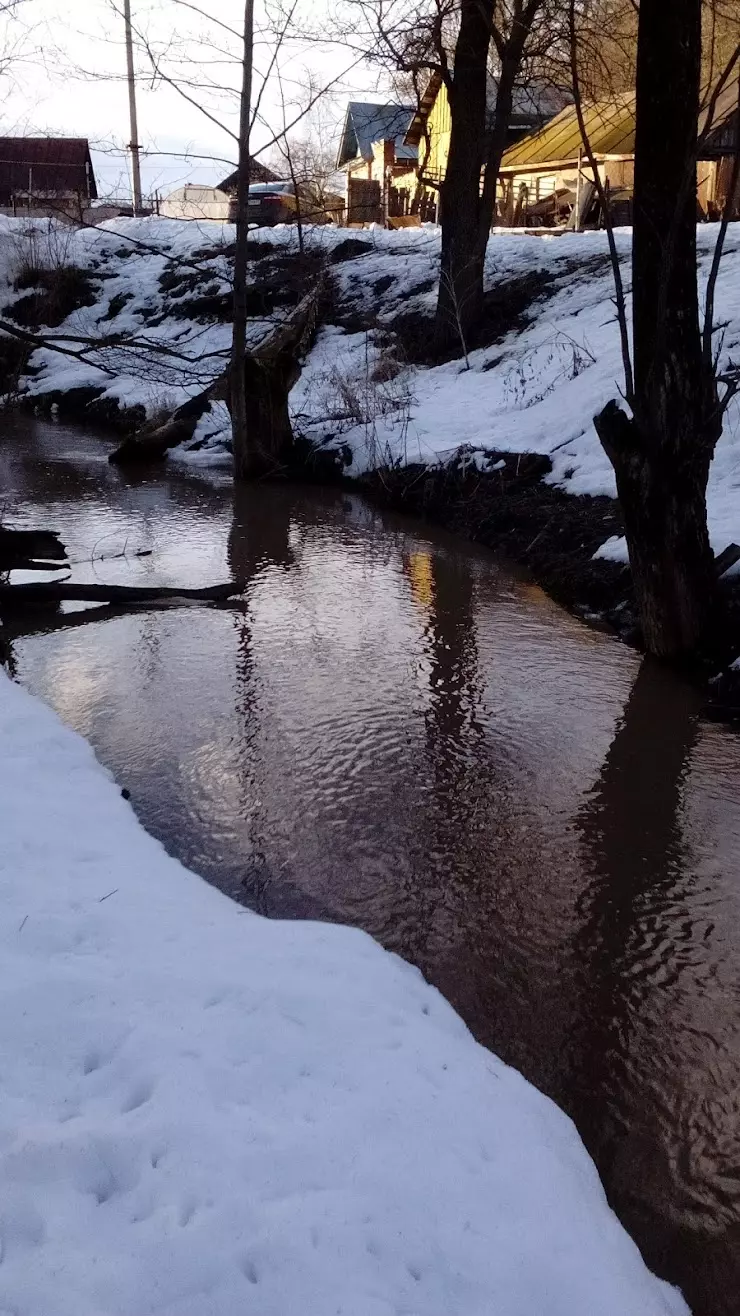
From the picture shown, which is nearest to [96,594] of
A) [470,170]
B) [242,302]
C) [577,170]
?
[242,302]

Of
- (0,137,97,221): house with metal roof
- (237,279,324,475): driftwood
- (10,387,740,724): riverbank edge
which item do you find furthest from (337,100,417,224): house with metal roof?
(10,387,740,724): riverbank edge

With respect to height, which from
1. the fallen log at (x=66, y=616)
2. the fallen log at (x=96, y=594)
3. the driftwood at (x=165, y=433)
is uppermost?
the driftwood at (x=165, y=433)

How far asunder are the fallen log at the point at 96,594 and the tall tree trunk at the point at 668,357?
3734 millimetres

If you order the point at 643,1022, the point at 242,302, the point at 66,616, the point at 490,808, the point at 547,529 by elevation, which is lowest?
the point at 643,1022

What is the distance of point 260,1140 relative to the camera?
2.60 meters

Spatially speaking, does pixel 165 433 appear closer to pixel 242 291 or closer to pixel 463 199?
pixel 242 291

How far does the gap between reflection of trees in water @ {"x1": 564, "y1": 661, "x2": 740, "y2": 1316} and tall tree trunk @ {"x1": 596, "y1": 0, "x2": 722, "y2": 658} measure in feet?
4.38

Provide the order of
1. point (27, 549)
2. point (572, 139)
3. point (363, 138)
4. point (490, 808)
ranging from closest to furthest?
point (490, 808) → point (27, 549) → point (572, 139) → point (363, 138)

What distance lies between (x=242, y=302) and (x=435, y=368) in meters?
3.80

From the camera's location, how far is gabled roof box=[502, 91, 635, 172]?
23.0 m

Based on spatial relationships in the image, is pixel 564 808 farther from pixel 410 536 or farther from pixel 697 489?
pixel 410 536

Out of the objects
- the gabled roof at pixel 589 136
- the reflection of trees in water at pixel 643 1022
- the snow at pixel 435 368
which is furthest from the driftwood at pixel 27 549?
the gabled roof at pixel 589 136

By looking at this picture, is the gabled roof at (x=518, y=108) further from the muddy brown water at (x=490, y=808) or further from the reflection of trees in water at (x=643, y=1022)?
the reflection of trees in water at (x=643, y=1022)

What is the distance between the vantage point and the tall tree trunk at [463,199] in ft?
49.9
